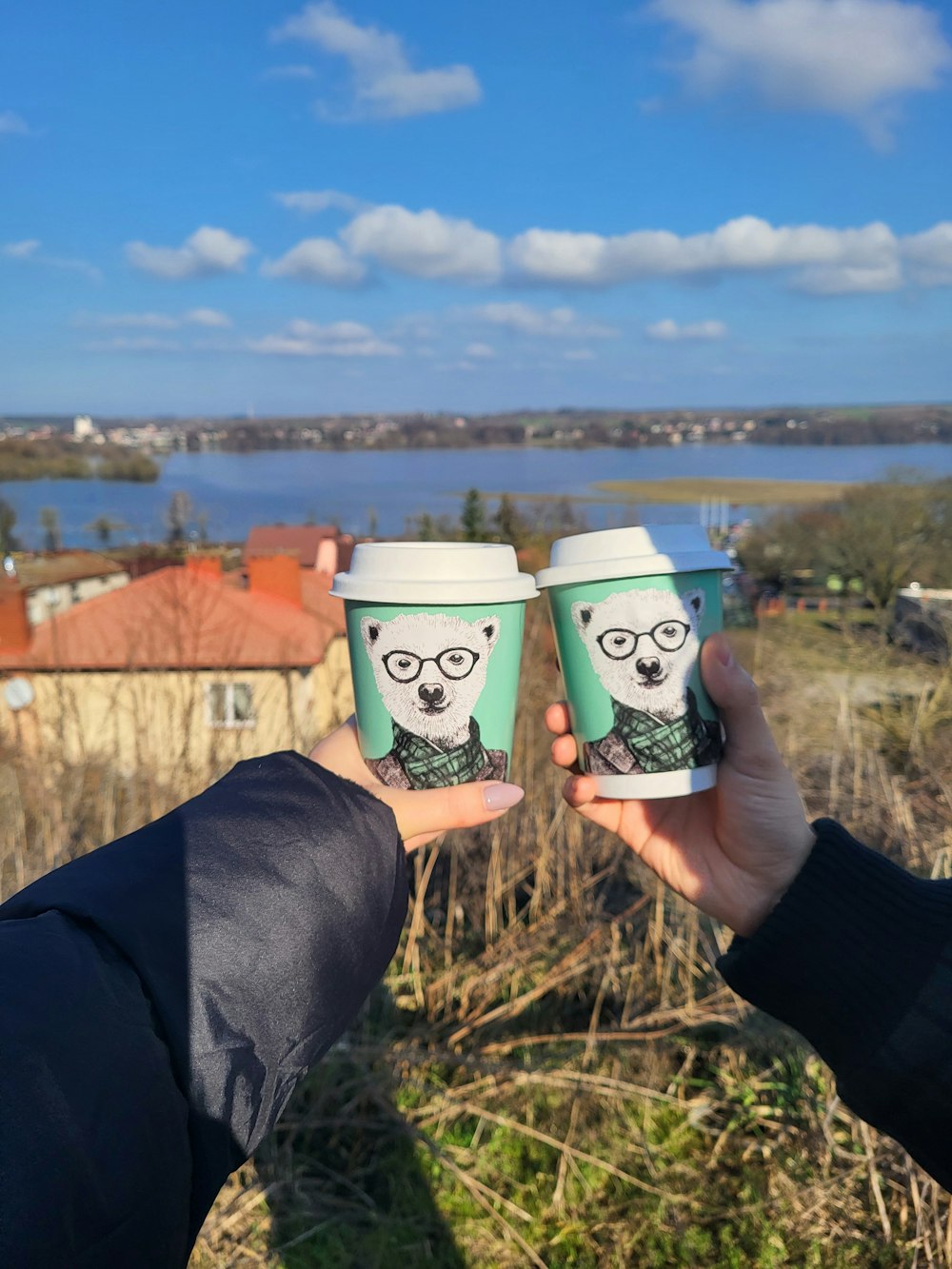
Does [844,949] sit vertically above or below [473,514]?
below

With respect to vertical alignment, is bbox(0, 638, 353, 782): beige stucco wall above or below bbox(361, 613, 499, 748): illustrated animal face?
below

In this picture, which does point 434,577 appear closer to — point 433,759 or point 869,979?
point 433,759

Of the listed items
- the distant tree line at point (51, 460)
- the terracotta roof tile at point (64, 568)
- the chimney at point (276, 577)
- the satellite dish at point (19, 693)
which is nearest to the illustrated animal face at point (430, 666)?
the satellite dish at point (19, 693)

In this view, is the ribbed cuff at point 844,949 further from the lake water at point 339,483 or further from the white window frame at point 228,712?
the lake water at point 339,483

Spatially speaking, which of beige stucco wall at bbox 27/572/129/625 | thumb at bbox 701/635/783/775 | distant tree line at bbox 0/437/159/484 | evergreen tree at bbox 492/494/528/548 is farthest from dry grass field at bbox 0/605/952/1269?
distant tree line at bbox 0/437/159/484

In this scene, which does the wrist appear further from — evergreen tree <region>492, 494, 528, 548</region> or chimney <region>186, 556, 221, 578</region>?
chimney <region>186, 556, 221, 578</region>

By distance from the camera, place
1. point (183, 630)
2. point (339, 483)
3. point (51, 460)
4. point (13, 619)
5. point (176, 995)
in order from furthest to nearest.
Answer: point (51, 460), point (339, 483), point (13, 619), point (183, 630), point (176, 995)

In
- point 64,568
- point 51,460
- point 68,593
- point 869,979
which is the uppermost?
point 51,460

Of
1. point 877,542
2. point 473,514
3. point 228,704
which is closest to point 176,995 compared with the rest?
point 228,704
